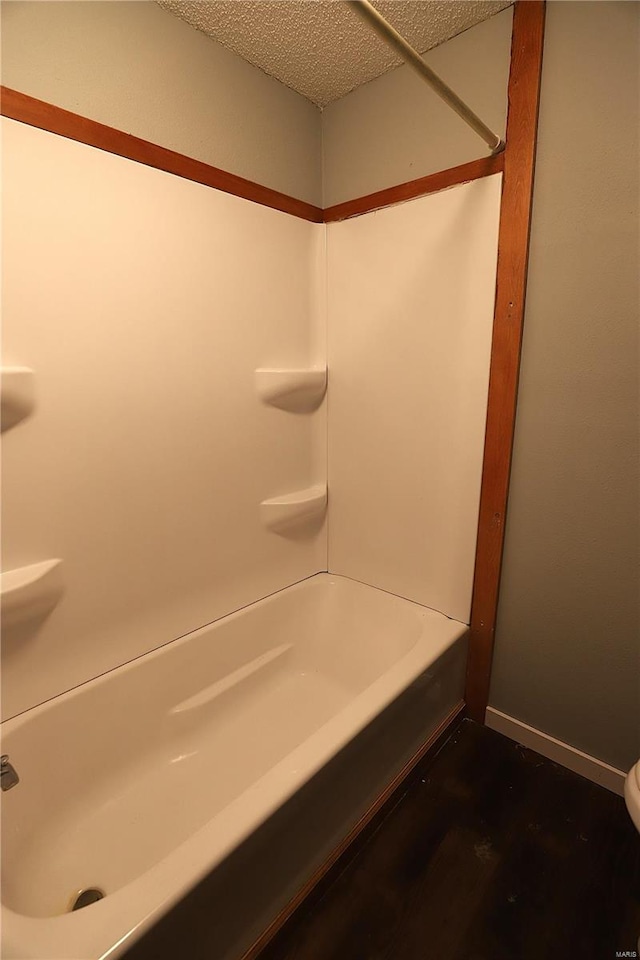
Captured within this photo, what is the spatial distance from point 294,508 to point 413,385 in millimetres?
722

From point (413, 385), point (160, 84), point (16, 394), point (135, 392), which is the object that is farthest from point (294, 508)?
point (160, 84)

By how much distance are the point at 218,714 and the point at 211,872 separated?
0.83 metres

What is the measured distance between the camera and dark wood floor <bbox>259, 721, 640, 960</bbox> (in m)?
1.12

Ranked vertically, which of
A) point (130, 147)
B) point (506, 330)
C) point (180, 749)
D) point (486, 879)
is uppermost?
point (130, 147)

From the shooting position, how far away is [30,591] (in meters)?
1.29

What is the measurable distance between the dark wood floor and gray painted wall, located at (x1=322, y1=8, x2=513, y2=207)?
214 centimetres

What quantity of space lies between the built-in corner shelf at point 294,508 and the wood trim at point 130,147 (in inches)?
45.4

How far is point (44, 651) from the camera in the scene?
4.43ft

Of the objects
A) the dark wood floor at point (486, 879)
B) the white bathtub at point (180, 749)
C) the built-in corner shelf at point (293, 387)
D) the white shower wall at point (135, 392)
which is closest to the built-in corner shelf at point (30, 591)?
the white shower wall at point (135, 392)

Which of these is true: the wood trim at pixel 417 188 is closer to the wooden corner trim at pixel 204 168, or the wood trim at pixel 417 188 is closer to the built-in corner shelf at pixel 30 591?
the wooden corner trim at pixel 204 168

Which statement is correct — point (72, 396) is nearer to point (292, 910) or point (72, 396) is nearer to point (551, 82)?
point (292, 910)

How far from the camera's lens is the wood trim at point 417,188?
1479mm

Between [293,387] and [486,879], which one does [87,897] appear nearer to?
[486,879]

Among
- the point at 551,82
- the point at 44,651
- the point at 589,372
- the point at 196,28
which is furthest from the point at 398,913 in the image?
the point at 196,28
